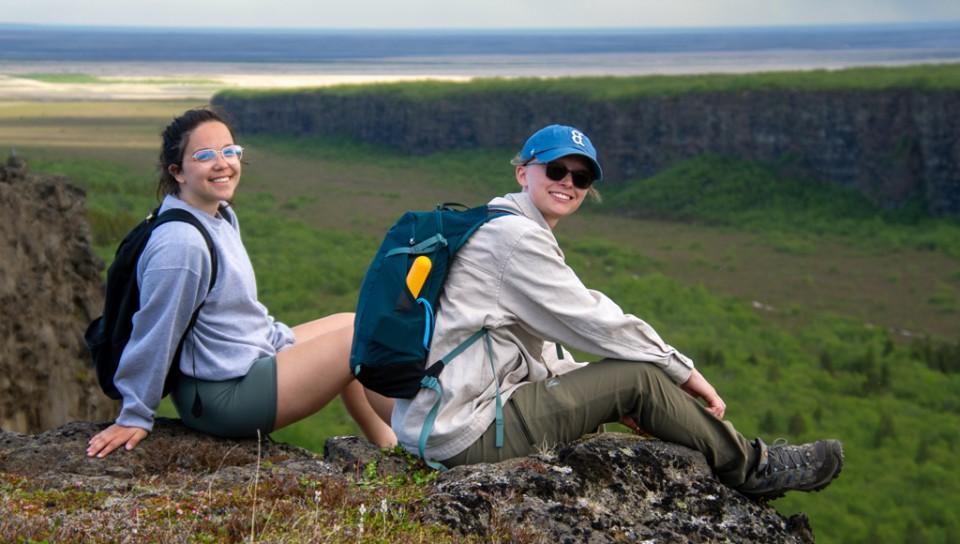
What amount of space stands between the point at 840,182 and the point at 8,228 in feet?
112

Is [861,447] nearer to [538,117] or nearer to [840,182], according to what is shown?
[840,182]

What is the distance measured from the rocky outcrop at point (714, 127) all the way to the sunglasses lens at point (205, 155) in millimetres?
35197

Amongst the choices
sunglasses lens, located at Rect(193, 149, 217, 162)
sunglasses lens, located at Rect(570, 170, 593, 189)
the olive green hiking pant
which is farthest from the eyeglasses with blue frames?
the olive green hiking pant

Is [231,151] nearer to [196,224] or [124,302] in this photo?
[196,224]

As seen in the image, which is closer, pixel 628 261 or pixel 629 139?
pixel 628 261

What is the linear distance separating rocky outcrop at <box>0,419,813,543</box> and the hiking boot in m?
0.10

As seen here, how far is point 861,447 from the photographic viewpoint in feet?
59.1

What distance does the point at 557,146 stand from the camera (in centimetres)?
549

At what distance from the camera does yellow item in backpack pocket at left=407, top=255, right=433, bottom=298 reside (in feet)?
17.1

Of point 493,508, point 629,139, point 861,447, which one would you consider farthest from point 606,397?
point 629,139

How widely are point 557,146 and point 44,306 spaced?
261 inches

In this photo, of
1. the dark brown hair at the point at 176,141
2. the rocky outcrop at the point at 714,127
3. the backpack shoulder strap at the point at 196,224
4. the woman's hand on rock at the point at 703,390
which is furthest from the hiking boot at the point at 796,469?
the rocky outcrop at the point at 714,127

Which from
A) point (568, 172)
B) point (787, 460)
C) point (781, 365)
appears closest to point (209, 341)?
point (568, 172)

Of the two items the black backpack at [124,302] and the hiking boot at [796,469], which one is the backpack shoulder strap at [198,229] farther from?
the hiking boot at [796,469]
